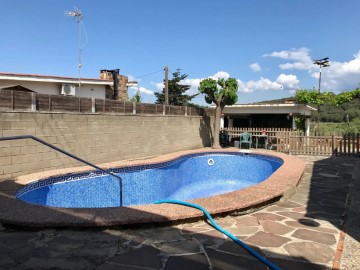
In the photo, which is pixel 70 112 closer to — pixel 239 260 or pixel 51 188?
pixel 51 188

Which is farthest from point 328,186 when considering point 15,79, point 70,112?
point 15,79

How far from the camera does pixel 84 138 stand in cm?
1053

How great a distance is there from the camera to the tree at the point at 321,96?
2086 centimetres

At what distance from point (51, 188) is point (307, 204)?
6.38m

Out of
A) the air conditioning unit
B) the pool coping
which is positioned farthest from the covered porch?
the pool coping

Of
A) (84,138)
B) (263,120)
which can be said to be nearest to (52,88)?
(84,138)

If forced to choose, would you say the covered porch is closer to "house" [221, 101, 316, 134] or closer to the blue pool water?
"house" [221, 101, 316, 134]

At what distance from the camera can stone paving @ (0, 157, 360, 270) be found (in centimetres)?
329

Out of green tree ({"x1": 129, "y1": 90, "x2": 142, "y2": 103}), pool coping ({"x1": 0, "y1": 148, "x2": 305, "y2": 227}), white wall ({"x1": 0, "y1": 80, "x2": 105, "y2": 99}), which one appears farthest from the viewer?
green tree ({"x1": 129, "y1": 90, "x2": 142, "y2": 103})

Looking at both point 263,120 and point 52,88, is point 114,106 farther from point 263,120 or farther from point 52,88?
point 263,120

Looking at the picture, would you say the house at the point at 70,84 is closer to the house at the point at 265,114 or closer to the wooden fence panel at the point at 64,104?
the wooden fence panel at the point at 64,104

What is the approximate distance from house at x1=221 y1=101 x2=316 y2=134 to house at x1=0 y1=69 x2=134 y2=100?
27.0 ft

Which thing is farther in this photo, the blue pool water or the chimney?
the chimney

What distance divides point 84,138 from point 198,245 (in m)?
7.67
